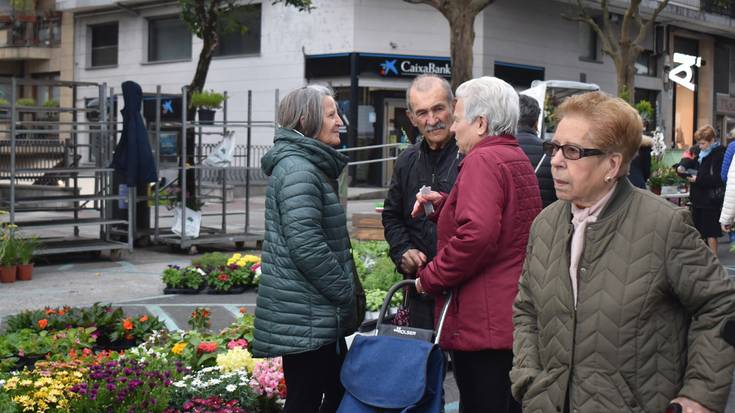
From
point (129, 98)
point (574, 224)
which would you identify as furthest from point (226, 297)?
point (574, 224)

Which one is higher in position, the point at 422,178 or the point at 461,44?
the point at 461,44

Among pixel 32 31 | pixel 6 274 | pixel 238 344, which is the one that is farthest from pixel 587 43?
pixel 238 344

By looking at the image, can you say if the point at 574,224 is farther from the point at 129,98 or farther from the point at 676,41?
the point at 676,41

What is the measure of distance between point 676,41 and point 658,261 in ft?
128

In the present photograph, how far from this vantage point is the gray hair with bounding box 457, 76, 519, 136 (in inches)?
166

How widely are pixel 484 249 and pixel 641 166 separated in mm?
8199

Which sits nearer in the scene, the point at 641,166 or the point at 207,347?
the point at 207,347

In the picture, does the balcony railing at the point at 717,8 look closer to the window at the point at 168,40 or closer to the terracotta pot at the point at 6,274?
the window at the point at 168,40

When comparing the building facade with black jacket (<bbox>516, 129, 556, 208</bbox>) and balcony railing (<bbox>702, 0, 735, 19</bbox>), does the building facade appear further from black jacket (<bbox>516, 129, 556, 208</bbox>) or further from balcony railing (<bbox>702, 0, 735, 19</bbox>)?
black jacket (<bbox>516, 129, 556, 208</bbox>)

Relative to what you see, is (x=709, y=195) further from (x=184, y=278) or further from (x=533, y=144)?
(x=533, y=144)

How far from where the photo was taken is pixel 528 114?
6.57m

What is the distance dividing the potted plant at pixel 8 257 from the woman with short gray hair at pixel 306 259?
8.24 meters

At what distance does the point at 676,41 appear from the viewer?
1559 inches

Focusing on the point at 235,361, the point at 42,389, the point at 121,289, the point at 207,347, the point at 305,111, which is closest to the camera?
the point at 305,111
